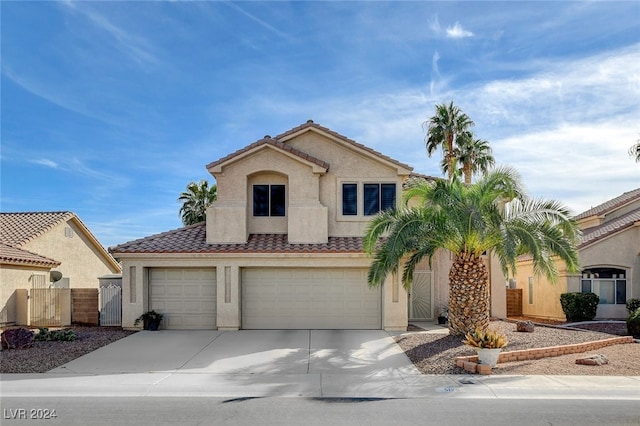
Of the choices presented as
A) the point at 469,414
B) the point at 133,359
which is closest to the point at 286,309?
the point at 133,359

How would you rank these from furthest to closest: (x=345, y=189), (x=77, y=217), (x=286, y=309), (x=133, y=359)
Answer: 1. (x=77, y=217)
2. (x=345, y=189)
3. (x=286, y=309)
4. (x=133, y=359)

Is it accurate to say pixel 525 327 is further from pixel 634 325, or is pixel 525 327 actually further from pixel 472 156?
pixel 472 156

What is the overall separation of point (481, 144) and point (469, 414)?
26.7 metres

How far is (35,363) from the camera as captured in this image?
13289mm

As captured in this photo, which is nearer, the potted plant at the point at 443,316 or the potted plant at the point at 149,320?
the potted plant at the point at 149,320

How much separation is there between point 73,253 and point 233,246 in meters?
14.2

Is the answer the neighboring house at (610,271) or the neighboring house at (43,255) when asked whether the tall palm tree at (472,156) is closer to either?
the neighboring house at (610,271)

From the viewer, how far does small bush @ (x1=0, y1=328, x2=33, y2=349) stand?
48.9 ft

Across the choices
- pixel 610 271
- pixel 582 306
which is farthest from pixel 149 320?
pixel 610 271

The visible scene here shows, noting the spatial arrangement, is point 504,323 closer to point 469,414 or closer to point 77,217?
point 469,414

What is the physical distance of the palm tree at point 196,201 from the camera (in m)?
38.4

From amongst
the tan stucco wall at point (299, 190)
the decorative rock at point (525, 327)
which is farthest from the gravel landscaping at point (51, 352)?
the decorative rock at point (525, 327)

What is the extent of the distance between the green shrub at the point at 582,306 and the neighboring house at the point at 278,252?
8142 millimetres

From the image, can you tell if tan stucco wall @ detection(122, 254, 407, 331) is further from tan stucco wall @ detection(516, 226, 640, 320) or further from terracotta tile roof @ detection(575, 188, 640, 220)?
terracotta tile roof @ detection(575, 188, 640, 220)
